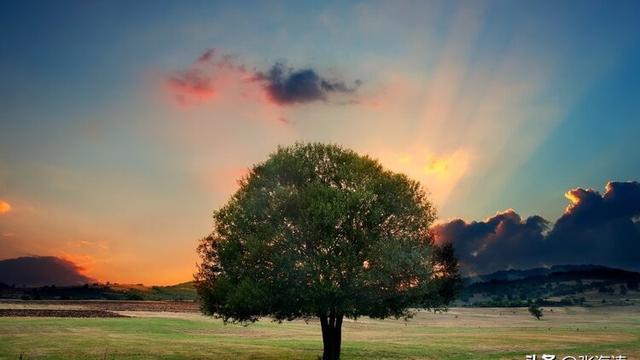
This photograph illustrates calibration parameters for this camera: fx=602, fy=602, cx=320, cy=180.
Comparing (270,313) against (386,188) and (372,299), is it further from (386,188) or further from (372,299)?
(386,188)

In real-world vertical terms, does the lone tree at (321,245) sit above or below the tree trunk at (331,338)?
above

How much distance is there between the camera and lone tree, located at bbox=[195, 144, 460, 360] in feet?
157

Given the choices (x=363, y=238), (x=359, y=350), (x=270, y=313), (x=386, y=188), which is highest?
(x=386, y=188)

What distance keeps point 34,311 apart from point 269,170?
116 metres

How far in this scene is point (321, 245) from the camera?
48.2 meters

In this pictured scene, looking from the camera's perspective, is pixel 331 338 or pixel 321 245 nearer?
pixel 321 245

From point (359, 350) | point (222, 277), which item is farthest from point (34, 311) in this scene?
point (222, 277)

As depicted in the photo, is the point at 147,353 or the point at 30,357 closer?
the point at 30,357

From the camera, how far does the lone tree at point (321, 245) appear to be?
4784 cm

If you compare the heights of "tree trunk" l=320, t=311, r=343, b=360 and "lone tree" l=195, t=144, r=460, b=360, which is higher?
"lone tree" l=195, t=144, r=460, b=360

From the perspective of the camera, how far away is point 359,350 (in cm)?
7081

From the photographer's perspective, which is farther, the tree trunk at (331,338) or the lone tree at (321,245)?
the tree trunk at (331,338)

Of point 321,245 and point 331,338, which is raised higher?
point 321,245

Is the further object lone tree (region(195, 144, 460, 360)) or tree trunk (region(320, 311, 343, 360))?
tree trunk (region(320, 311, 343, 360))
